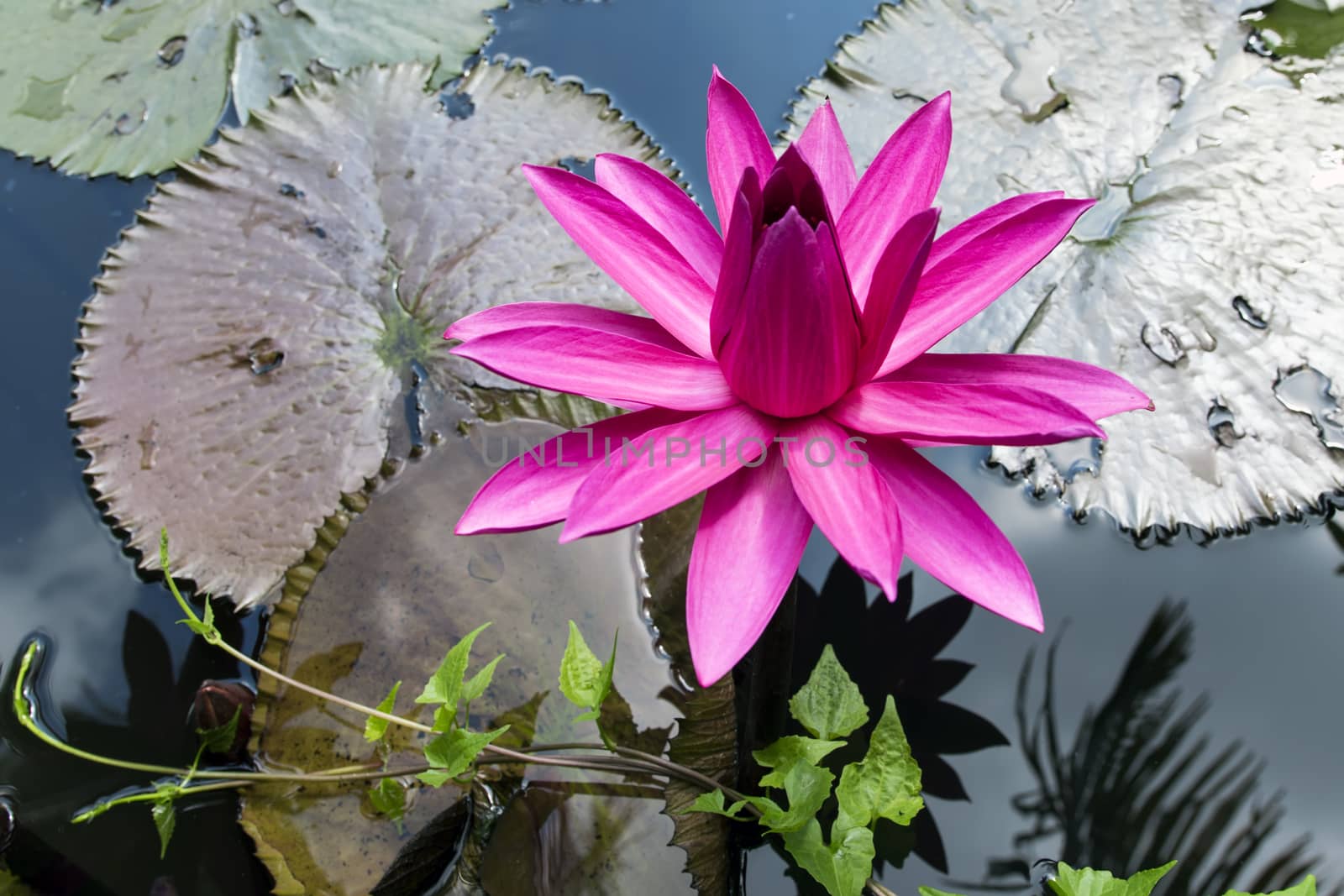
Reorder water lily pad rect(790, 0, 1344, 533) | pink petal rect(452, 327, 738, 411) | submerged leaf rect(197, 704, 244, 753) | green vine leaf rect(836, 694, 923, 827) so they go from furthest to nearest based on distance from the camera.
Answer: water lily pad rect(790, 0, 1344, 533) < submerged leaf rect(197, 704, 244, 753) < green vine leaf rect(836, 694, 923, 827) < pink petal rect(452, 327, 738, 411)

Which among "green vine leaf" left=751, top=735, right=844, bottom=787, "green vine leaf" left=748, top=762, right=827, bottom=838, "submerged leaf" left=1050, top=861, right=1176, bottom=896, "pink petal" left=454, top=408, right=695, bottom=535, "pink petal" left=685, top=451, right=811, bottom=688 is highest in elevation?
"pink petal" left=454, top=408, right=695, bottom=535

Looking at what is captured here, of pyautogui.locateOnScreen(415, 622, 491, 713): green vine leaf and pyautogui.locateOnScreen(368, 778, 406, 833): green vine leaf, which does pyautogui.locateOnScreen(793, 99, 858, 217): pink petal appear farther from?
pyautogui.locateOnScreen(368, 778, 406, 833): green vine leaf

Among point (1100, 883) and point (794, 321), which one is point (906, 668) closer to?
point (1100, 883)

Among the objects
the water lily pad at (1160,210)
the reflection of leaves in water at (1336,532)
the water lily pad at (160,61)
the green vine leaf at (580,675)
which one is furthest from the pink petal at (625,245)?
the water lily pad at (160,61)

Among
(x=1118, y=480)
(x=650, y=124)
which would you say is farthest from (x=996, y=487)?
(x=650, y=124)

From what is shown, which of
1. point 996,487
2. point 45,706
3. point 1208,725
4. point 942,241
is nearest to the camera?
point 942,241

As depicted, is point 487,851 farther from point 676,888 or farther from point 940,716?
point 940,716

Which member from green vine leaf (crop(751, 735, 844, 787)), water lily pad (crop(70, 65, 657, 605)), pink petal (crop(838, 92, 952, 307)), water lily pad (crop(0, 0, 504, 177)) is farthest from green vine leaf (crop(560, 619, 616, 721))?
water lily pad (crop(0, 0, 504, 177))
